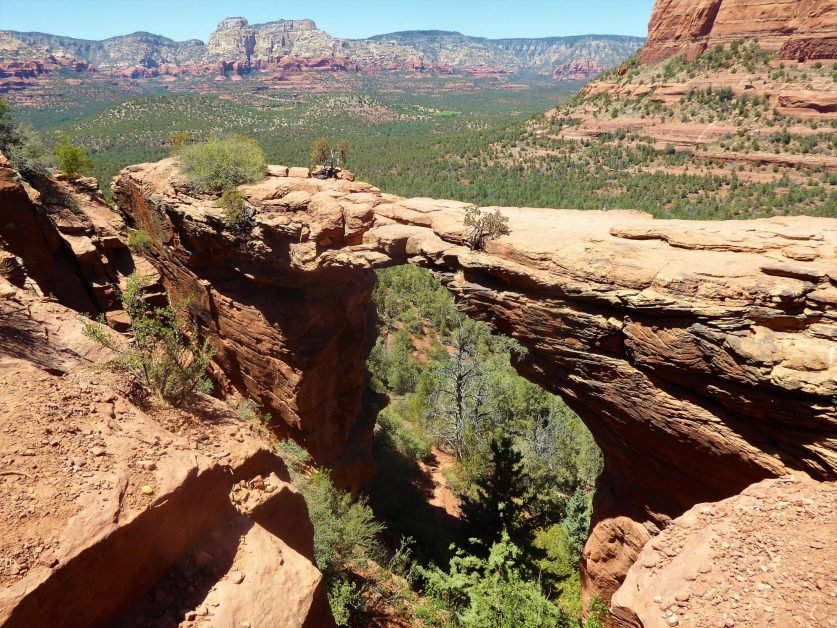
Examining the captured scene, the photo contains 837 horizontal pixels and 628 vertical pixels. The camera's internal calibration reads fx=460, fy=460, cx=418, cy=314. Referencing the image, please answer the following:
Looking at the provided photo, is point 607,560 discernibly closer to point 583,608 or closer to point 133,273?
point 583,608

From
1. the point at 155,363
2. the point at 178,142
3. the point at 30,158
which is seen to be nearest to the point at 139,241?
the point at 178,142

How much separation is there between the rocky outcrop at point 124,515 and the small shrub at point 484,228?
6.79 m

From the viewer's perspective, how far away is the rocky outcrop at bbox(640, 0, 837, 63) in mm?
59562

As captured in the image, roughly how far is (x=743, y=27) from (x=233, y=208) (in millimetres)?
85572

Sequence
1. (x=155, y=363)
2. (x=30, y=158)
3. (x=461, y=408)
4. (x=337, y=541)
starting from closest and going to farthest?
(x=155, y=363), (x=337, y=541), (x=30, y=158), (x=461, y=408)

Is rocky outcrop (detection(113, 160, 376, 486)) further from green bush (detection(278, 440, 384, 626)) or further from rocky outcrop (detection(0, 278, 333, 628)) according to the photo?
rocky outcrop (detection(0, 278, 333, 628))

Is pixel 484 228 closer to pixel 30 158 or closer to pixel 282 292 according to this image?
pixel 282 292

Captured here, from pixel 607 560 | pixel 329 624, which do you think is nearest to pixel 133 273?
pixel 329 624

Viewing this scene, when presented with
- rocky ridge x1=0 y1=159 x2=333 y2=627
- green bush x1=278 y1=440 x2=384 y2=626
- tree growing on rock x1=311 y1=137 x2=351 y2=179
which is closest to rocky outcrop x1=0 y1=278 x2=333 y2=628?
rocky ridge x1=0 y1=159 x2=333 y2=627

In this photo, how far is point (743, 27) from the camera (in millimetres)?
67750

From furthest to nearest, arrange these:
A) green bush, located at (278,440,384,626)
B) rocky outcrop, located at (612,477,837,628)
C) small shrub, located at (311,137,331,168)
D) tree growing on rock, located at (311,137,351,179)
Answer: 1. small shrub, located at (311,137,331,168)
2. tree growing on rock, located at (311,137,351,179)
3. green bush, located at (278,440,384,626)
4. rocky outcrop, located at (612,477,837,628)

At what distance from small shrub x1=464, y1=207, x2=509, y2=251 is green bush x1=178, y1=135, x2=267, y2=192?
7.63 m

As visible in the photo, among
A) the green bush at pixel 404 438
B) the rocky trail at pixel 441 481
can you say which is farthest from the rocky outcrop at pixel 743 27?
the green bush at pixel 404 438

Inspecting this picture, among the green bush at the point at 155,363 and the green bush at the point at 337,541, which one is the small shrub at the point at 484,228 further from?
the green bush at the point at 337,541
